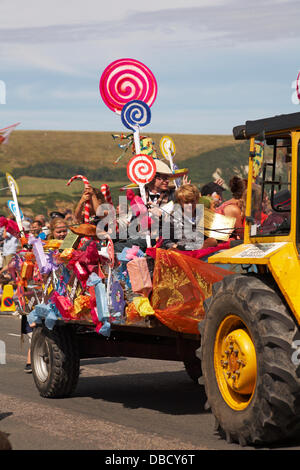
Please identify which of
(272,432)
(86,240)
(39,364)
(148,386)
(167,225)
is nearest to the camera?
(272,432)

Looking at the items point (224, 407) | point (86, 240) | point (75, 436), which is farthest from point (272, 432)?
point (86, 240)

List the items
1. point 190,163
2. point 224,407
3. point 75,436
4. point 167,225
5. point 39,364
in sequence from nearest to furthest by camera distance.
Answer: point 224,407 < point 75,436 < point 167,225 < point 39,364 < point 190,163

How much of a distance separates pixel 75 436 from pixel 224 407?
126 centimetres

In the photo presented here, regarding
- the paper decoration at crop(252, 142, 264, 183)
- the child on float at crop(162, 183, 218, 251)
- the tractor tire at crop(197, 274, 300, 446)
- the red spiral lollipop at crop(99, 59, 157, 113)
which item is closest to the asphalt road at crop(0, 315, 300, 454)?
the tractor tire at crop(197, 274, 300, 446)

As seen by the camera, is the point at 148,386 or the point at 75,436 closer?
the point at 75,436

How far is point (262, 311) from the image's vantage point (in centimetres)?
586

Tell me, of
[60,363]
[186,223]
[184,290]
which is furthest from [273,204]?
[60,363]

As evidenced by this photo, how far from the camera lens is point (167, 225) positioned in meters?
7.67

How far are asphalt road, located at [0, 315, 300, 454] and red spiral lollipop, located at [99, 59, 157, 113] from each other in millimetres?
2877

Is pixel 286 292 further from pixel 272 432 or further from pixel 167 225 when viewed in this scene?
pixel 167 225

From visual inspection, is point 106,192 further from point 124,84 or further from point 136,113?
point 124,84

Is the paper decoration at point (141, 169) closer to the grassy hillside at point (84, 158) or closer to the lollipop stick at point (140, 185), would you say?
the lollipop stick at point (140, 185)

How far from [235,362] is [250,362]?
0.20 m

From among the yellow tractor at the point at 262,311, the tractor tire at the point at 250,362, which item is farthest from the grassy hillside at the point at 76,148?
the tractor tire at the point at 250,362
